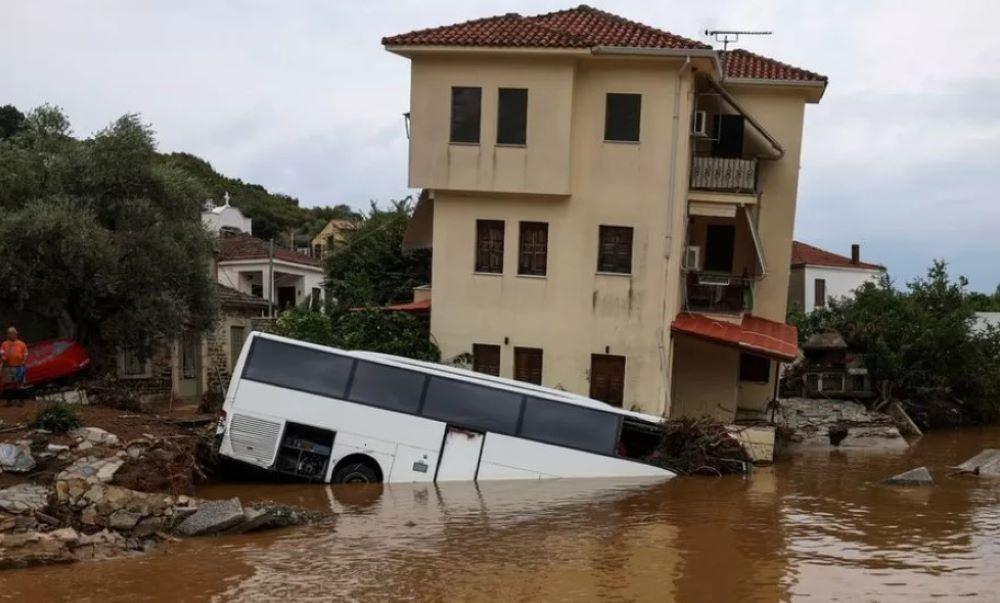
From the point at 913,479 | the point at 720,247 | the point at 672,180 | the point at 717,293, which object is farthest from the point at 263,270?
the point at 913,479

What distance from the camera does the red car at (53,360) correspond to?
22984mm

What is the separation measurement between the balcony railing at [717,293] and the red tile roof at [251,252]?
93.3 feet

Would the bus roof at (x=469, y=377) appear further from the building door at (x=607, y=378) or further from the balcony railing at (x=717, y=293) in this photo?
the balcony railing at (x=717, y=293)

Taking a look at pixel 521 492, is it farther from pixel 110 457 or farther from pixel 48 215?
pixel 48 215

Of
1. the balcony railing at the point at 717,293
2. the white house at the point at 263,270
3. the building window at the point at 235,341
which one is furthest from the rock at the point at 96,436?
the white house at the point at 263,270

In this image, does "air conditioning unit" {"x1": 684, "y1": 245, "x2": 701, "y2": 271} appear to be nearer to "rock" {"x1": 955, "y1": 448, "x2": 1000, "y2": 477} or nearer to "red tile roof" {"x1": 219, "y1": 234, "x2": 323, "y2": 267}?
"rock" {"x1": 955, "y1": 448, "x2": 1000, "y2": 477}

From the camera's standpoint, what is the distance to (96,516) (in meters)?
13.7

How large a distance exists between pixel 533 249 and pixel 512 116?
332cm

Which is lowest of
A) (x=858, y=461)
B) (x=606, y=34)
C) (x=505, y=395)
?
(x=858, y=461)

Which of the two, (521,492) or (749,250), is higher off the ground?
(749,250)

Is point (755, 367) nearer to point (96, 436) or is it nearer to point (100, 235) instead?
point (100, 235)

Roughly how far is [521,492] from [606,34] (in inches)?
488

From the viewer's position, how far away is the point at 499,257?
2569 cm

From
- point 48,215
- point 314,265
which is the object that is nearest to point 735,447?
point 48,215
